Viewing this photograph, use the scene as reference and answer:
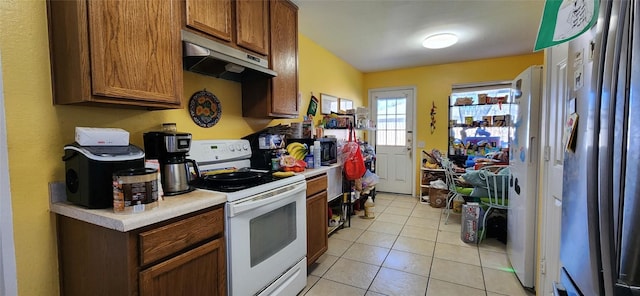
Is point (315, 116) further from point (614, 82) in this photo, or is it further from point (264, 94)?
point (614, 82)

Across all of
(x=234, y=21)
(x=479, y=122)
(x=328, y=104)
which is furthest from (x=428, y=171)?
(x=234, y=21)

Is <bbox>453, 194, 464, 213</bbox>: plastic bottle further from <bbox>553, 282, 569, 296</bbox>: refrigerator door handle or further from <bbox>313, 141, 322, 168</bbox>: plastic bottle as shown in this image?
<bbox>553, 282, 569, 296</bbox>: refrigerator door handle

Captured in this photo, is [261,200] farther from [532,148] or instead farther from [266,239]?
[532,148]

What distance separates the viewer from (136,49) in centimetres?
129

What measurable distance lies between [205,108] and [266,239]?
41.5 inches

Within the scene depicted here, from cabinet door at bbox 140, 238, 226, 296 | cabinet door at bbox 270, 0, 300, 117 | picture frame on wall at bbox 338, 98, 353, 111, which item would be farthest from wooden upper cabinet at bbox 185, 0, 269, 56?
picture frame on wall at bbox 338, 98, 353, 111

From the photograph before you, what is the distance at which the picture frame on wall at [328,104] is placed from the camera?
3629mm

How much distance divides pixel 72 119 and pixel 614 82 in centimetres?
202

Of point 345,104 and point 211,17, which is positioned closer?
point 211,17

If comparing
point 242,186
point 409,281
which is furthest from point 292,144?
point 409,281

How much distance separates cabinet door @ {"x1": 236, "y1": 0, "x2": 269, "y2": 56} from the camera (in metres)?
1.88

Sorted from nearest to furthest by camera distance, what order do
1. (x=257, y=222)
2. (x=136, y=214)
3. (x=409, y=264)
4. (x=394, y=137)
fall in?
1. (x=136, y=214)
2. (x=257, y=222)
3. (x=409, y=264)
4. (x=394, y=137)

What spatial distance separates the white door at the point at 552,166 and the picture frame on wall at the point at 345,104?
277 cm

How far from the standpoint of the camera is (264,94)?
2.25 metres
